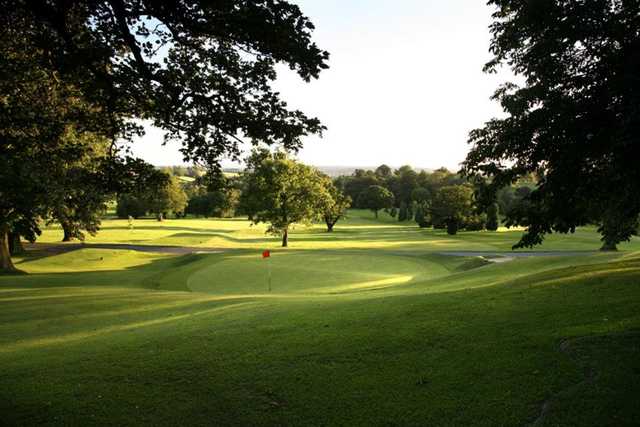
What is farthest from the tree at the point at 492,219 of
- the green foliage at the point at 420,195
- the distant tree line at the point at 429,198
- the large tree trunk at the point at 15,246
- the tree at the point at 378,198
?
the large tree trunk at the point at 15,246

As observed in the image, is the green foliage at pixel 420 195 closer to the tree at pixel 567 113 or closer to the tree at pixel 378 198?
the tree at pixel 378 198

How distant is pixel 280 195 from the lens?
5172cm

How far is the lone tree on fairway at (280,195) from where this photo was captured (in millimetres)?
50719

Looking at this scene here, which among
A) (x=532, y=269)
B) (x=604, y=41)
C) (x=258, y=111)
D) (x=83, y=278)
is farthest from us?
(x=83, y=278)

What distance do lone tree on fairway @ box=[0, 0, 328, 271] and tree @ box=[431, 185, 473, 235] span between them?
63.3 m

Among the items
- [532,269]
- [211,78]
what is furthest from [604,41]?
[532,269]

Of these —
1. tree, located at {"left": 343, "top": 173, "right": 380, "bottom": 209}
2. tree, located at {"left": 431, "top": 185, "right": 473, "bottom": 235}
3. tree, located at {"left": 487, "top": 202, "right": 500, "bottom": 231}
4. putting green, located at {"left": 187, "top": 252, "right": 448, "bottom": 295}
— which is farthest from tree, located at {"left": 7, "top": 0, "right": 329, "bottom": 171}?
tree, located at {"left": 343, "top": 173, "right": 380, "bottom": 209}

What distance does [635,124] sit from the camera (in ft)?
20.5

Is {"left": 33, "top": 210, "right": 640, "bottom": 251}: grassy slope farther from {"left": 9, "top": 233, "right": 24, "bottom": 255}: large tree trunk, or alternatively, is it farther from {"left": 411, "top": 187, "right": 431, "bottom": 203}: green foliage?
{"left": 411, "top": 187, "right": 431, "bottom": 203}: green foliage

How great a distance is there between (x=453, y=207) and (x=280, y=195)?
3127 cm

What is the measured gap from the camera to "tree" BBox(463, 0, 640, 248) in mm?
7450

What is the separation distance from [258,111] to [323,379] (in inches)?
208

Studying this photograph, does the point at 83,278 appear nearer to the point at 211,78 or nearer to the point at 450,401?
the point at 211,78

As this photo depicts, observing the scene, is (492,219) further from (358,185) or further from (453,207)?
(358,185)
